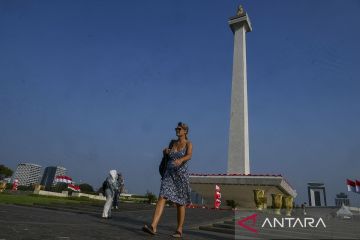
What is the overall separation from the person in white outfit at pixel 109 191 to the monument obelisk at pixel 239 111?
19.3 m

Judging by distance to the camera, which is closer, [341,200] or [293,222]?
[293,222]

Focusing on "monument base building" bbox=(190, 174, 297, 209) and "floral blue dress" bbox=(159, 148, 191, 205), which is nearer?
"floral blue dress" bbox=(159, 148, 191, 205)

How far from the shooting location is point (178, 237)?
4832 mm

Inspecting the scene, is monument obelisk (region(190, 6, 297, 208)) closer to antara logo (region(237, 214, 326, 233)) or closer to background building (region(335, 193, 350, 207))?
antara logo (region(237, 214, 326, 233))

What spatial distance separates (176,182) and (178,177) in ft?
0.30

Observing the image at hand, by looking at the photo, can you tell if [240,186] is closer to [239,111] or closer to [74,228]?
[239,111]

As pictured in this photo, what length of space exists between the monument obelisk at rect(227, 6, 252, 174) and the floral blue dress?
23390 mm

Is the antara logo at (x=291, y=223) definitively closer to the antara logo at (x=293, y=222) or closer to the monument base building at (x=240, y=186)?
the antara logo at (x=293, y=222)

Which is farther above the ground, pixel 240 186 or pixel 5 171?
pixel 5 171

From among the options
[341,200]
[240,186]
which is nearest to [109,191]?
[240,186]

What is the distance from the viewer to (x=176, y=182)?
514 cm

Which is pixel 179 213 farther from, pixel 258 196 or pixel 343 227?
pixel 258 196

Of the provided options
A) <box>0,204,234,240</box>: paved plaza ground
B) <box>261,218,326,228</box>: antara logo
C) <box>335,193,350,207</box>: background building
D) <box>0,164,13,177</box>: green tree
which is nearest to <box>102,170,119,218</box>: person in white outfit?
<box>0,204,234,240</box>: paved plaza ground

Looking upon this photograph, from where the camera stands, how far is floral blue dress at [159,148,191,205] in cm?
503
